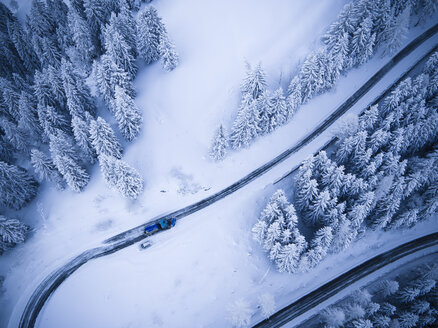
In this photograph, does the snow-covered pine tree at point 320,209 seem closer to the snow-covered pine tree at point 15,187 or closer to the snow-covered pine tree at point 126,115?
the snow-covered pine tree at point 126,115

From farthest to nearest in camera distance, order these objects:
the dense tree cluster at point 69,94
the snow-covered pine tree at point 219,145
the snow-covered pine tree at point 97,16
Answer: the snow-covered pine tree at point 97,16, the snow-covered pine tree at point 219,145, the dense tree cluster at point 69,94

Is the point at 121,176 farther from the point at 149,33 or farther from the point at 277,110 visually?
the point at 277,110

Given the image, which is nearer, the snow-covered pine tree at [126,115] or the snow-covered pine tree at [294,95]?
the snow-covered pine tree at [126,115]

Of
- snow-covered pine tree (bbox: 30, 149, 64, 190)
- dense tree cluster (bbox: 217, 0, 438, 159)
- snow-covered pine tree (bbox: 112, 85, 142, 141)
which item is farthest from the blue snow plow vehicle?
dense tree cluster (bbox: 217, 0, 438, 159)

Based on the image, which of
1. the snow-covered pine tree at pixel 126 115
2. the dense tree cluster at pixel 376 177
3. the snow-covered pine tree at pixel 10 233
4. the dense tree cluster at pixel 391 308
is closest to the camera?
the dense tree cluster at pixel 391 308

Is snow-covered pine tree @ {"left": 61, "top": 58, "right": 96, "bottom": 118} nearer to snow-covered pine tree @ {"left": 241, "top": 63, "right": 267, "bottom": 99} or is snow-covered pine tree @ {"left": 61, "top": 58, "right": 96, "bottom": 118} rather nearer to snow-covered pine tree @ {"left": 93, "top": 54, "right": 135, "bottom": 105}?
snow-covered pine tree @ {"left": 93, "top": 54, "right": 135, "bottom": 105}

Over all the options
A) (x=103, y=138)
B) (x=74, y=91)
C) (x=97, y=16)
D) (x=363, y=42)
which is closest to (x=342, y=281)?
(x=363, y=42)

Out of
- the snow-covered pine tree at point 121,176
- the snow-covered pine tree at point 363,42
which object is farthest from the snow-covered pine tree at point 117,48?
the snow-covered pine tree at point 363,42

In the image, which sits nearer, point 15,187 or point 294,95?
point 15,187

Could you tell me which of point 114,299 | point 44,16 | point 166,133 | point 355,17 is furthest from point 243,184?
point 44,16
